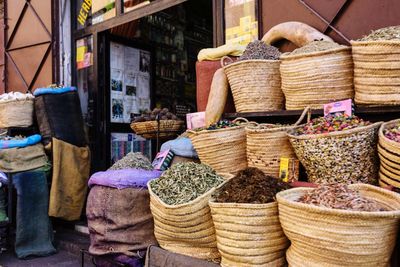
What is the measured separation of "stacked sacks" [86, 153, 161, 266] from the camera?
8.52ft

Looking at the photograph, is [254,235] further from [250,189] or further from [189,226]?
[189,226]

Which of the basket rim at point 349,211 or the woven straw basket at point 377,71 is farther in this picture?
the woven straw basket at point 377,71

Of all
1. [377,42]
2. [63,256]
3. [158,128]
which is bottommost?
[63,256]

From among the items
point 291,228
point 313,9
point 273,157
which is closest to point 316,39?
point 313,9

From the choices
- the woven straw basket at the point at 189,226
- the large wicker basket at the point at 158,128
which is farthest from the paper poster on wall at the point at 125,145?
the woven straw basket at the point at 189,226

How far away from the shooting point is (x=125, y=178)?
2631 mm

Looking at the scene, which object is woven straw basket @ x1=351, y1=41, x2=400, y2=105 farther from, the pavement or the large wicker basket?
the pavement

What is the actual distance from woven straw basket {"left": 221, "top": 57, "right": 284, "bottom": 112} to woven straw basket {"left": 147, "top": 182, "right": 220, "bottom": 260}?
0.75 metres

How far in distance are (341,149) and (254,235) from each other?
0.62 meters

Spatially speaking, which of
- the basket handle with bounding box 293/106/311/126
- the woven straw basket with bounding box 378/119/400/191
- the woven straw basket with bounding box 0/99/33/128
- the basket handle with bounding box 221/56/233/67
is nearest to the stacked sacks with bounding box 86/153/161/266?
the basket handle with bounding box 221/56/233/67

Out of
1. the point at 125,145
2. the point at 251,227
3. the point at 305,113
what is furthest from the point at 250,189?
the point at 125,145

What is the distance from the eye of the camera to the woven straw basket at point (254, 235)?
1.86 metres

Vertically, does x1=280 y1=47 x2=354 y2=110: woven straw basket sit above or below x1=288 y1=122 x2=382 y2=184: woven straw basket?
above

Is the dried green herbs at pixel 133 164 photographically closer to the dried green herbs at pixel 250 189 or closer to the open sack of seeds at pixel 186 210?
the open sack of seeds at pixel 186 210
